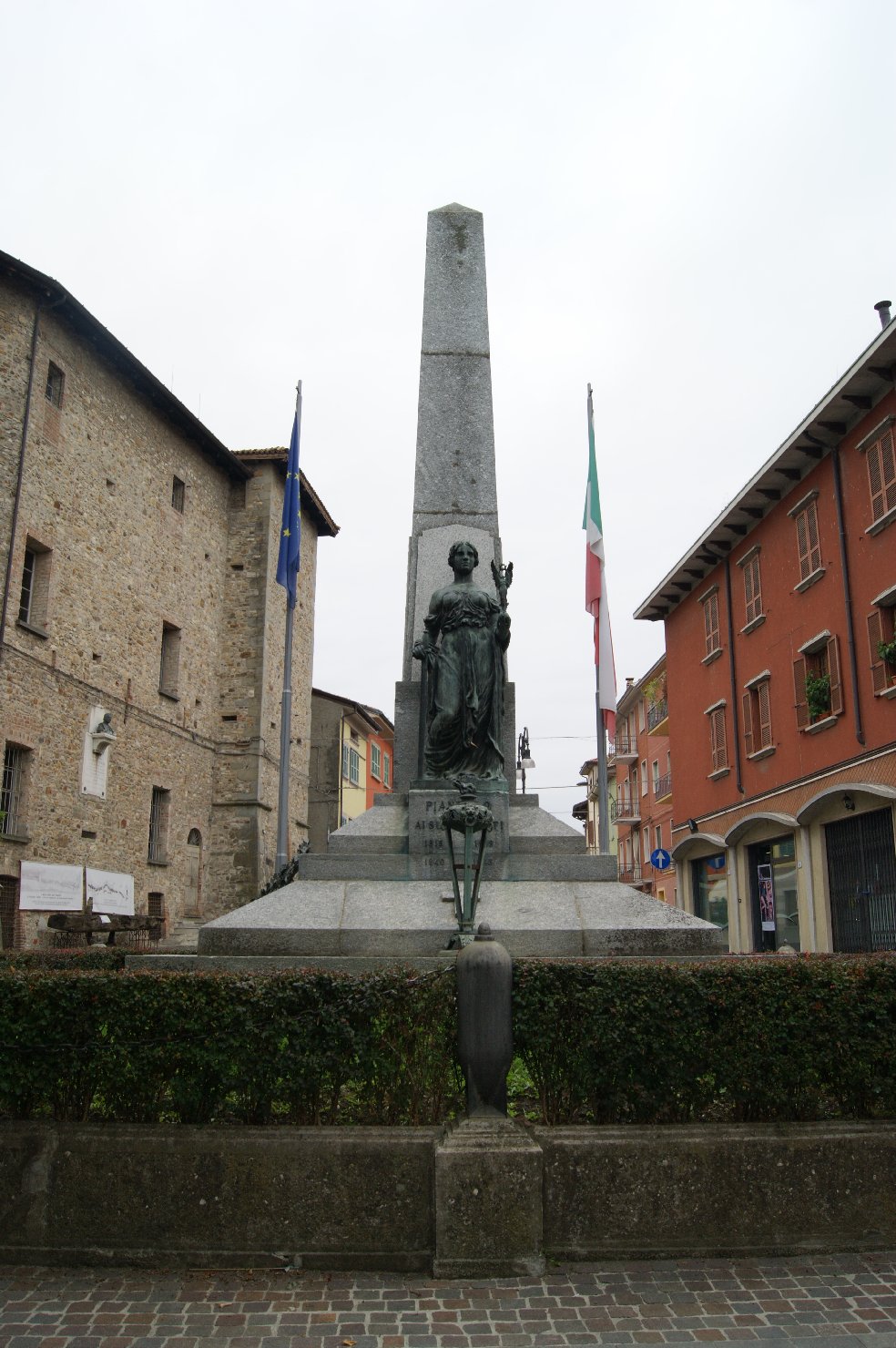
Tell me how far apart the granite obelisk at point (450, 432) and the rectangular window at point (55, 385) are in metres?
14.0

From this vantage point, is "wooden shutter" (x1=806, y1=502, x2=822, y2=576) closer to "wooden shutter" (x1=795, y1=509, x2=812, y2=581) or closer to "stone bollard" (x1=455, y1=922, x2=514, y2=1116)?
"wooden shutter" (x1=795, y1=509, x2=812, y2=581)

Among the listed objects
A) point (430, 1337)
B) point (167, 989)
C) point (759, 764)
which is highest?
point (759, 764)

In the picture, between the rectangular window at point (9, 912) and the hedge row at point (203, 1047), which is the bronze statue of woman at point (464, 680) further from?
the rectangular window at point (9, 912)

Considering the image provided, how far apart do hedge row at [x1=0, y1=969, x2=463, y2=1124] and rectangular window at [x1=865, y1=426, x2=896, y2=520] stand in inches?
649

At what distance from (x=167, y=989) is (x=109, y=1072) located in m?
0.42

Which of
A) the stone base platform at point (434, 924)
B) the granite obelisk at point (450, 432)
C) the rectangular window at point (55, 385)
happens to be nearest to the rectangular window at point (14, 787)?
the rectangular window at point (55, 385)

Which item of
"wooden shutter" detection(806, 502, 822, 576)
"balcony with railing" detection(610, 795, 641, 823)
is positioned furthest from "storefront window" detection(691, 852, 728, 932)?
"balcony with railing" detection(610, 795, 641, 823)

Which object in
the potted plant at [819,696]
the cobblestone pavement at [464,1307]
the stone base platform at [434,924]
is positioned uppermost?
the potted plant at [819,696]

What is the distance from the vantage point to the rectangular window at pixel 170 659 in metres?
27.4

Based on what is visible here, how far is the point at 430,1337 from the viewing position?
143 inches

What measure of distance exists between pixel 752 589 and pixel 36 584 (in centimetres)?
1580

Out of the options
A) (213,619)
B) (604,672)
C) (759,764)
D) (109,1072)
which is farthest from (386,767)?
(109,1072)

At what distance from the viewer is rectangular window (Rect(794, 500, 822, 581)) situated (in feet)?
70.4

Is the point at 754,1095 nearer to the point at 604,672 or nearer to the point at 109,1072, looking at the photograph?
the point at 109,1072
